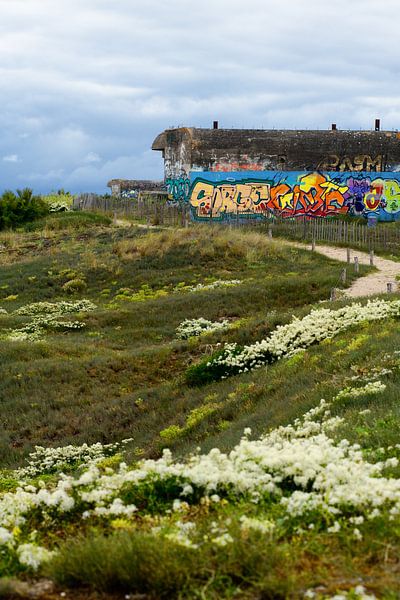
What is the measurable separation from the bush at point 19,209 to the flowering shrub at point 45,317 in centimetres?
2337

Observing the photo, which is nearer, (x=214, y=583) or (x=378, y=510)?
(x=214, y=583)

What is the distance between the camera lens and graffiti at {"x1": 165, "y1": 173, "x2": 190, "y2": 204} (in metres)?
52.3

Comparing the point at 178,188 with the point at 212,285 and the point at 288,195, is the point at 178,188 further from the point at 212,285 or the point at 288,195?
the point at 212,285

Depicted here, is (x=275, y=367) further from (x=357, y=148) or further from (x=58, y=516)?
(x=357, y=148)

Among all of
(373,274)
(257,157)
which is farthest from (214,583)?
(257,157)

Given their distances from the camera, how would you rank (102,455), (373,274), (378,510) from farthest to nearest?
(373,274)
(102,455)
(378,510)

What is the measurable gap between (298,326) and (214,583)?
509 inches

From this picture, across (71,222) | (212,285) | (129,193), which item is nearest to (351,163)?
(71,222)

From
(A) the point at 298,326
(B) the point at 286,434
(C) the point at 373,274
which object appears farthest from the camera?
(C) the point at 373,274

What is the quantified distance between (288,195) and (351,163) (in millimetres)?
4983

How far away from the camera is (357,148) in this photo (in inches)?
2087

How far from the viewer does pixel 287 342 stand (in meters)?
16.9

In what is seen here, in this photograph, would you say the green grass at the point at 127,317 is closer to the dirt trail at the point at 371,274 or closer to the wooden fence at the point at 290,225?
the dirt trail at the point at 371,274

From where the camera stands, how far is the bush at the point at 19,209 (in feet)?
169
